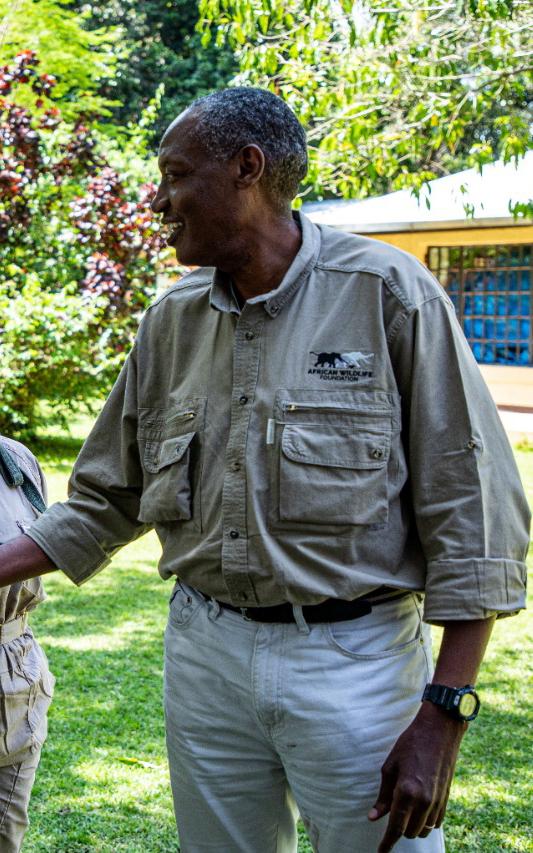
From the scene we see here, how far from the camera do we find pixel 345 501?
1.97m

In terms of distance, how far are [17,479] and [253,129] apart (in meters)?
1.10

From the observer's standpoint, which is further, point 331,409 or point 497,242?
point 497,242

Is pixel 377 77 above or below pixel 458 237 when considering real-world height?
above

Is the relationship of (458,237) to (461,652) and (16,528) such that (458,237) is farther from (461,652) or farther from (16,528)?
(461,652)

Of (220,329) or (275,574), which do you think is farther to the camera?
(220,329)

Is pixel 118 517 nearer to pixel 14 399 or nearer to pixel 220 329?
pixel 220 329

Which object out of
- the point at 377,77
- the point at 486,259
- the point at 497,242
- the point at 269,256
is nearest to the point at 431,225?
the point at 497,242

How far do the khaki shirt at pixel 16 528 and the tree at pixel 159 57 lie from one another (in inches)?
1030

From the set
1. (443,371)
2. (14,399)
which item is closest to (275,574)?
(443,371)

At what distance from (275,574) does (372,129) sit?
5837mm

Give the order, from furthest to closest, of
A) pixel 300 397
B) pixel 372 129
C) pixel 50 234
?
pixel 50 234 → pixel 372 129 → pixel 300 397

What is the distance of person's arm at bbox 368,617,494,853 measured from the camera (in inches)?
73.4

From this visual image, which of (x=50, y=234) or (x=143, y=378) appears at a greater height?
(x=143, y=378)

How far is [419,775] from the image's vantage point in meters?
1.86
